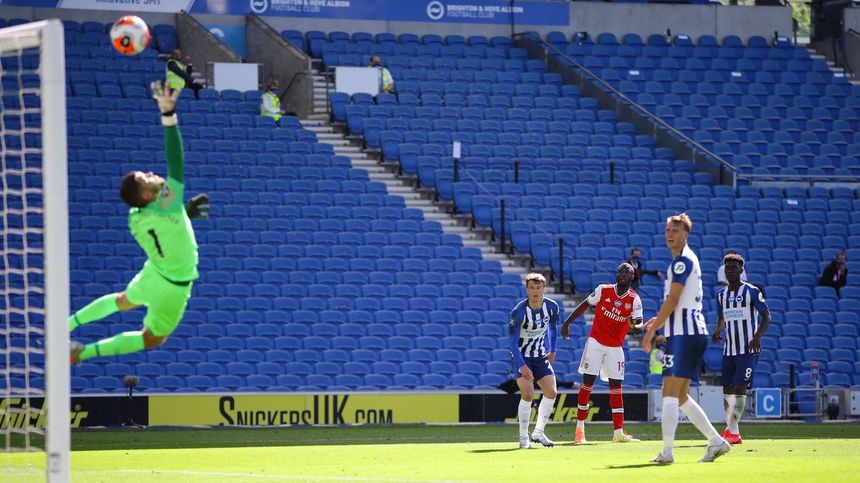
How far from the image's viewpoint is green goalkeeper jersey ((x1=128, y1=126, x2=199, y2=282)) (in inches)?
406

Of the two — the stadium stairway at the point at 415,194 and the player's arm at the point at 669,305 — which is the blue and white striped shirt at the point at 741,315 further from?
the stadium stairway at the point at 415,194

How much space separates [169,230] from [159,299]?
53 cm

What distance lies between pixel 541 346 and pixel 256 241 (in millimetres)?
10341

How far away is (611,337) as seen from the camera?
Answer: 59.1 feet

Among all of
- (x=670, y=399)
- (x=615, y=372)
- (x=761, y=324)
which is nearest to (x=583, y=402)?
(x=615, y=372)

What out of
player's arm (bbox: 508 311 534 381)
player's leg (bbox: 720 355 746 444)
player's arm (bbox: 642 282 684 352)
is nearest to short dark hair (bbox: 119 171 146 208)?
player's arm (bbox: 642 282 684 352)

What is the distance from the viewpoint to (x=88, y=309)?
10367mm

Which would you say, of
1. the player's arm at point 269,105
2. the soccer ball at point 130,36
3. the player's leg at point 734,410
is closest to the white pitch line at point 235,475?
the soccer ball at point 130,36

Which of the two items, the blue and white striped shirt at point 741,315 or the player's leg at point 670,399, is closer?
the player's leg at point 670,399

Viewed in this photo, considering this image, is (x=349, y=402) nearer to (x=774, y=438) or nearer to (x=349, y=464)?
(x=774, y=438)

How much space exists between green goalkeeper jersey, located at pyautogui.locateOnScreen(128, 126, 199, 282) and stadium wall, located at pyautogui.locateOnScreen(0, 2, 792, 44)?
23516 mm

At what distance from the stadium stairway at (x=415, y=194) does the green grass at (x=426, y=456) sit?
266 inches

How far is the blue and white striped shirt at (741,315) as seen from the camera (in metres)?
16.8

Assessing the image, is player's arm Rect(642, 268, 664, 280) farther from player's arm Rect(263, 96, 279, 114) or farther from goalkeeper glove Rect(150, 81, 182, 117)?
goalkeeper glove Rect(150, 81, 182, 117)
